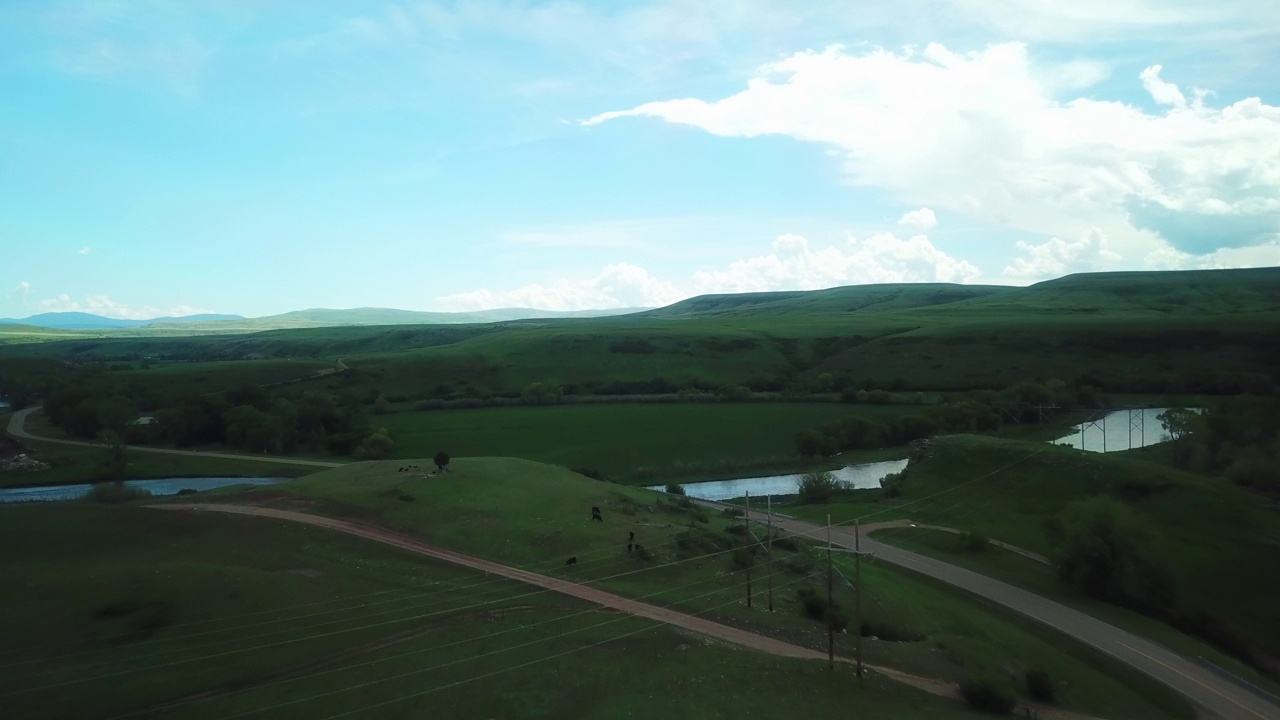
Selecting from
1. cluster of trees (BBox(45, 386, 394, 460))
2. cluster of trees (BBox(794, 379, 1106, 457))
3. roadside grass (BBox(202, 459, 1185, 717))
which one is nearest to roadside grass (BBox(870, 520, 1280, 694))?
roadside grass (BBox(202, 459, 1185, 717))

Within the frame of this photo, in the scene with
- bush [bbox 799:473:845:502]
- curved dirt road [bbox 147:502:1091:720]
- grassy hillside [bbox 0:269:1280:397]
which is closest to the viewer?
curved dirt road [bbox 147:502:1091:720]

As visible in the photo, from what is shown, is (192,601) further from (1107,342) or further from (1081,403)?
(1107,342)

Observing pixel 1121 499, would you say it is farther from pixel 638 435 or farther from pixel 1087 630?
pixel 638 435

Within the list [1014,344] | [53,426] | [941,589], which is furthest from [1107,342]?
[53,426]

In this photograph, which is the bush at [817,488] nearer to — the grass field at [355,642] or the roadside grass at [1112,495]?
→ the roadside grass at [1112,495]

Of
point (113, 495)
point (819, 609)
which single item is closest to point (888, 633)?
point (819, 609)

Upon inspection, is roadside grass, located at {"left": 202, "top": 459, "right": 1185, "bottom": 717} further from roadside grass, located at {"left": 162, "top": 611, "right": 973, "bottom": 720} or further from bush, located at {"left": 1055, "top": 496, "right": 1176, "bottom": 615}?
bush, located at {"left": 1055, "top": 496, "right": 1176, "bottom": 615}

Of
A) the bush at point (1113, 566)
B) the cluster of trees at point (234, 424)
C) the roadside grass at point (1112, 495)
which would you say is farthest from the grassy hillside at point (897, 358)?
the bush at point (1113, 566)
